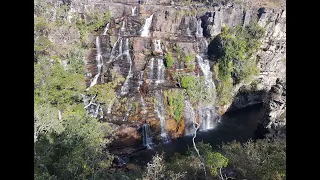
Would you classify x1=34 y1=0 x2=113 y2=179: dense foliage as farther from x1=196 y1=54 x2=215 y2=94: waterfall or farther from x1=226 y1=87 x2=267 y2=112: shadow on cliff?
x1=226 y1=87 x2=267 y2=112: shadow on cliff

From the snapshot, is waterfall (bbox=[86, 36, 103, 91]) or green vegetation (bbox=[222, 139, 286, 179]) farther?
waterfall (bbox=[86, 36, 103, 91])

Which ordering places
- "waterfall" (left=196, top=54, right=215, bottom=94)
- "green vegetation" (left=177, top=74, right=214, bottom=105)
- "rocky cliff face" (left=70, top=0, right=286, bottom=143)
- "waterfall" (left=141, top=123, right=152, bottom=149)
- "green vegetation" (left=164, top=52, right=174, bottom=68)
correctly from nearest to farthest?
1. "waterfall" (left=141, top=123, right=152, bottom=149)
2. "rocky cliff face" (left=70, top=0, right=286, bottom=143)
3. "green vegetation" (left=177, top=74, right=214, bottom=105)
4. "green vegetation" (left=164, top=52, right=174, bottom=68)
5. "waterfall" (left=196, top=54, right=215, bottom=94)

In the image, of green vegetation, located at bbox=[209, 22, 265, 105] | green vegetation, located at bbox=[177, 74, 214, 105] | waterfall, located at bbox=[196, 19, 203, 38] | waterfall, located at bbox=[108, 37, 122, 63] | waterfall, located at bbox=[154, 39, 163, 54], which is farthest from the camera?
waterfall, located at bbox=[196, 19, 203, 38]

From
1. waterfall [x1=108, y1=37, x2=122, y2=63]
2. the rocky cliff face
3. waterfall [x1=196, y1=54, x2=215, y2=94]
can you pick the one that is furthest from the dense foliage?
waterfall [x1=196, y1=54, x2=215, y2=94]

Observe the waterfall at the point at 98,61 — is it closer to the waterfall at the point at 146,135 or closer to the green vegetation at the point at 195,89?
the waterfall at the point at 146,135

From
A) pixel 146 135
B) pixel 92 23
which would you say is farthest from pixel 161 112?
pixel 92 23

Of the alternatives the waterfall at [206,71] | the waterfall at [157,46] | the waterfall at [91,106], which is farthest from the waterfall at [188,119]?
the waterfall at [91,106]
